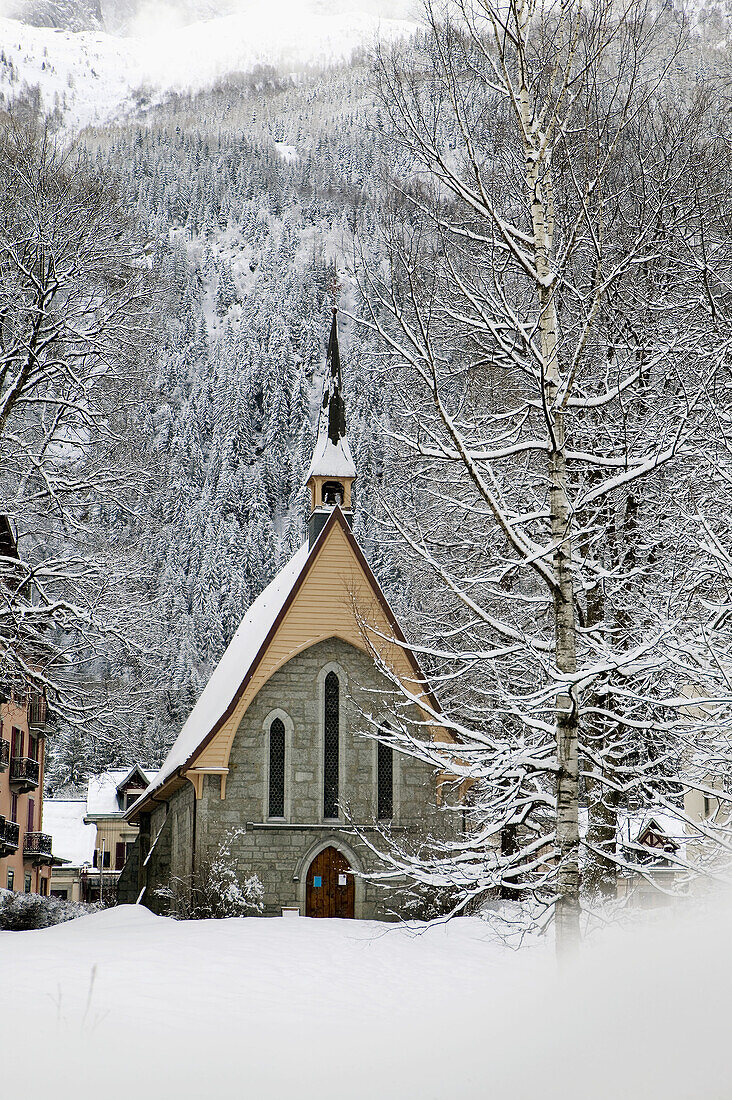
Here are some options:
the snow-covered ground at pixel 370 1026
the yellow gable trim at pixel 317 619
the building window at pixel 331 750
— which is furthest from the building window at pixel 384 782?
the snow-covered ground at pixel 370 1026

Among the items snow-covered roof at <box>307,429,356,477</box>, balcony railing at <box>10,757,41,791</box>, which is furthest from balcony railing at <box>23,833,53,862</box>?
snow-covered roof at <box>307,429,356,477</box>

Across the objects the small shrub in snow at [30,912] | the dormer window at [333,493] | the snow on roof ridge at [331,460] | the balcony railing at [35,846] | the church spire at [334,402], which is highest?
the church spire at [334,402]

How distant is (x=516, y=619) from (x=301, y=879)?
34.7 ft

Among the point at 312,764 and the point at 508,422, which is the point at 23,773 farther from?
the point at 508,422

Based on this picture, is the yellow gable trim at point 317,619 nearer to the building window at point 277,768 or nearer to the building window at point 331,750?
the building window at point 277,768

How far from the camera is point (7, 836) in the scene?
35.3 meters

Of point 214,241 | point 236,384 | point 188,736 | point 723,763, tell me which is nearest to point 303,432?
point 236,384

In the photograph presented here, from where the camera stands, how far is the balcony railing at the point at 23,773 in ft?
129

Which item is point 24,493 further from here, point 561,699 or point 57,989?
point 561,699

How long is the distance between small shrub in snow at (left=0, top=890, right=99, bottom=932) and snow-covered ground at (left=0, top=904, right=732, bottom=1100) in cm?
959

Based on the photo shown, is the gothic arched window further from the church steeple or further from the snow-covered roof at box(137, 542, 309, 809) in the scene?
the church steeple

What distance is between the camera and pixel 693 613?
12.4 meters

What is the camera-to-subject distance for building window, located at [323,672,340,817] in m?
25.3

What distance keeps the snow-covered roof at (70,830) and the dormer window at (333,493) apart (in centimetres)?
5099
